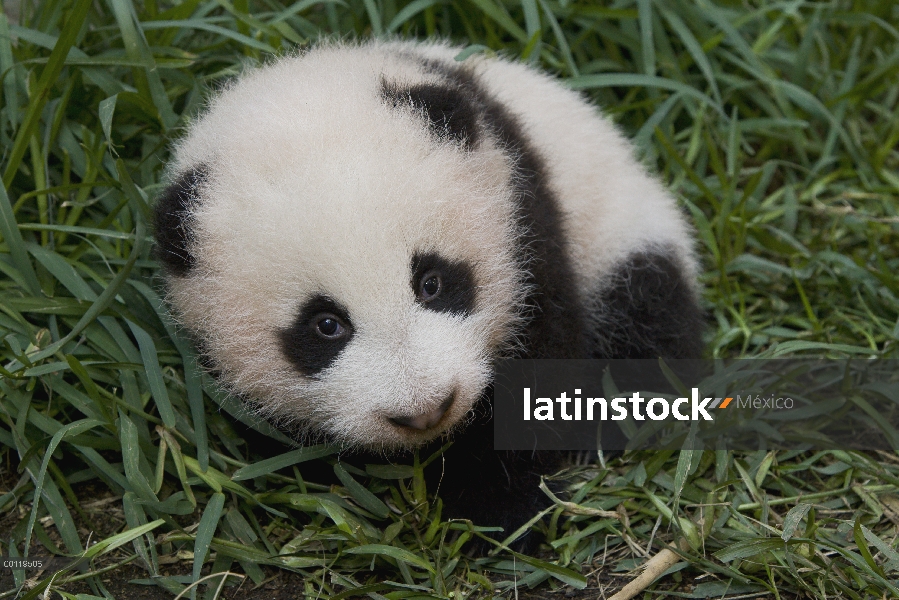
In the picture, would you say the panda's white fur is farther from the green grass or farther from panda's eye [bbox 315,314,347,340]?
the green grass

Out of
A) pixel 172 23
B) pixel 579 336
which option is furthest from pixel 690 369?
pixel 172 23

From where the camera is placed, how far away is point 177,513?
11.8ft

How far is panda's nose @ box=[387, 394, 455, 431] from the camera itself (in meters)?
2.94

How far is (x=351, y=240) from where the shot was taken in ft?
9.56

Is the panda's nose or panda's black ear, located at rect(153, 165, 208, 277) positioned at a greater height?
panda's black ear, located at rect(153, 165, 208, 277)

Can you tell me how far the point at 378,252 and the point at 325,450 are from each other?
3.48 feet

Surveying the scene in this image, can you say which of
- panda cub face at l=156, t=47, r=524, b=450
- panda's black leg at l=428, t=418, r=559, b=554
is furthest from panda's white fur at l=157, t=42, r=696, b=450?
panda's black leg at l=428, t=418, r=559, b=554

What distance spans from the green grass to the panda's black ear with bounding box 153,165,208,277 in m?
0.42

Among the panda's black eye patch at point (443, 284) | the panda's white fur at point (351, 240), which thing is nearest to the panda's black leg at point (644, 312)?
the panda's white fur at point (351, 240)

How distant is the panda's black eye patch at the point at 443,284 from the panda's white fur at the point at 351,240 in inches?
0.9

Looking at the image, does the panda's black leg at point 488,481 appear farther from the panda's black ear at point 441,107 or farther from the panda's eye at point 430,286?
the panda's black ear at point 441,107

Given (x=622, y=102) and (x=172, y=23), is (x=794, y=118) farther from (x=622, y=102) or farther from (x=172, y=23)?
(x=172, y=23)

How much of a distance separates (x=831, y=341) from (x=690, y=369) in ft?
2.70

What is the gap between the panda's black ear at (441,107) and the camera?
324 cm
